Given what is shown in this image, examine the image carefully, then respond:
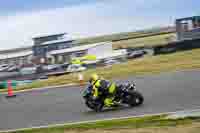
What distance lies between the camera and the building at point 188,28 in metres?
40.7

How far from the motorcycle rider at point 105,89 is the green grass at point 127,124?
2.18 metres

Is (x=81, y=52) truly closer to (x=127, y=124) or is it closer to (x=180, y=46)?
(x=180, y=46)

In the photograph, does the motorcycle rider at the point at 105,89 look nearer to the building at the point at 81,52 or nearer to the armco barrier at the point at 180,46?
the armco barrier at the point at 180,46

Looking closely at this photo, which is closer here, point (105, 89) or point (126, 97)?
point (126, 97)

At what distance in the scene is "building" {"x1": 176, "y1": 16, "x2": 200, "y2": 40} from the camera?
133ft

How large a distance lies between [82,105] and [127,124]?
466 cm

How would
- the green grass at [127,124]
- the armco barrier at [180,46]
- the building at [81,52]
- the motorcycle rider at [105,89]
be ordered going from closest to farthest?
1. the green grass at [127,124]
2. the motorcycle rider at [105,89]
3. the armco barrier at [180,46]
4. the building at [81,52]

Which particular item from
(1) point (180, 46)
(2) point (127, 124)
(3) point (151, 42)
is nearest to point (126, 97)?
(2) point (127, 124)

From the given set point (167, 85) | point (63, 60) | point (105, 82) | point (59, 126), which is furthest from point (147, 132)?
point (63, 60)

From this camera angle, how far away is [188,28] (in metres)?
42.3

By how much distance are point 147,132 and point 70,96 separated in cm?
846

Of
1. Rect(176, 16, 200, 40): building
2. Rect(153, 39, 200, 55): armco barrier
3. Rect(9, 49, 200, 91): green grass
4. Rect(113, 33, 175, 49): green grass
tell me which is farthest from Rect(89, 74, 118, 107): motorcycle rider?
Rect(113, 33, 175, 49): green grass

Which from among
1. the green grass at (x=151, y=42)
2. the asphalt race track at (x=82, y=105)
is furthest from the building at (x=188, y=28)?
the asphalt race track at (x=82, y=105)

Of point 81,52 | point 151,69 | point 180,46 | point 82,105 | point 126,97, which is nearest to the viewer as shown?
point 126,97
